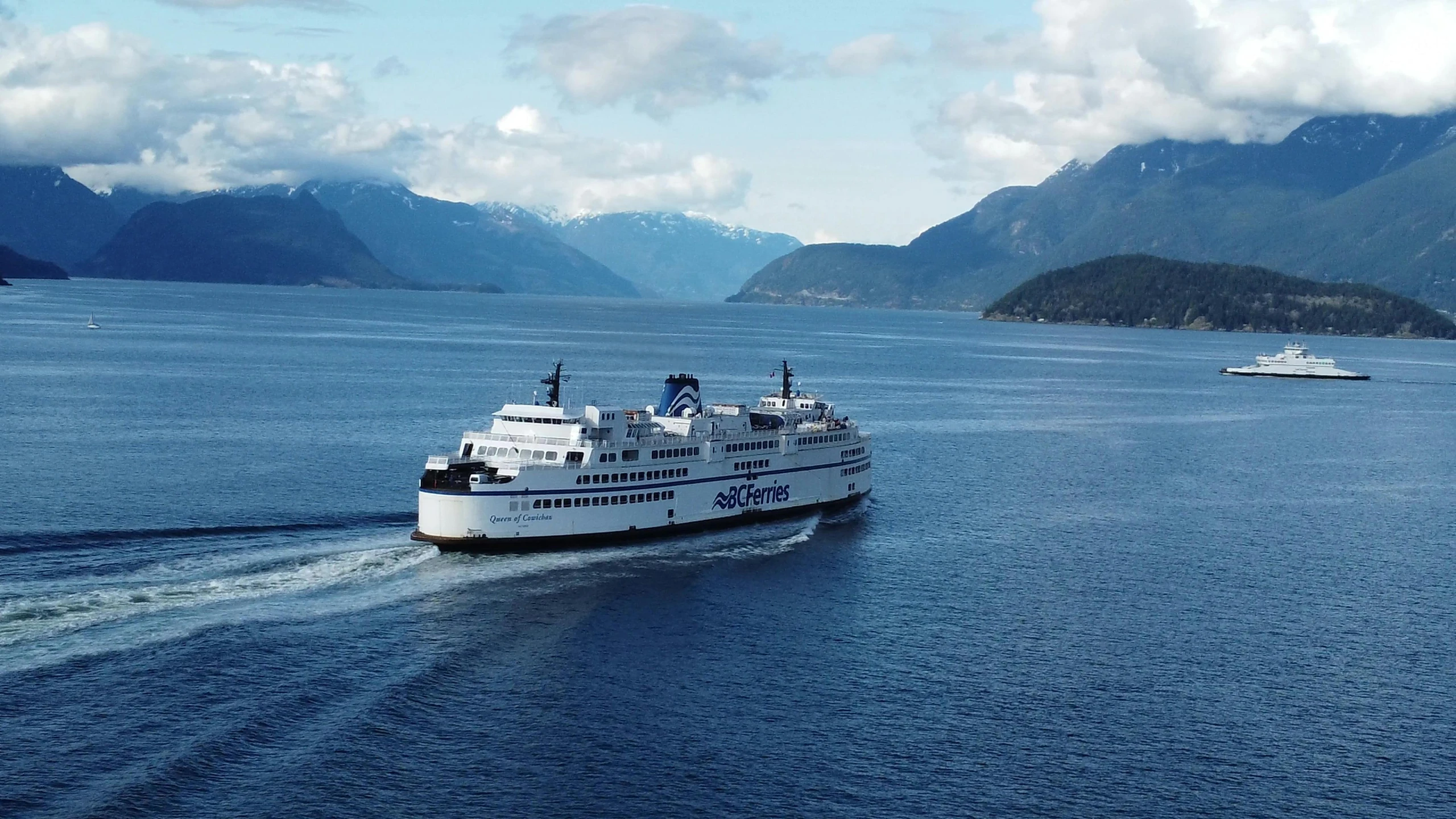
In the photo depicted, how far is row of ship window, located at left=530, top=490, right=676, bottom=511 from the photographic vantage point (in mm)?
68500

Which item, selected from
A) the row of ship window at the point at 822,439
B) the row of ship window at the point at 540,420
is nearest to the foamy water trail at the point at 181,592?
the row of ship window at the point at 540,420

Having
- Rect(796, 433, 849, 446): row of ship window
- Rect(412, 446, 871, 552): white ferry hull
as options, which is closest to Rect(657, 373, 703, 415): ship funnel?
Rect(412, 446, 871, 552): white ferry hull

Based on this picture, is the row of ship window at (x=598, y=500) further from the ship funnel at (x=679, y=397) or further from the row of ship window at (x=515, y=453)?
the ship funnel at (x=679, y=397)

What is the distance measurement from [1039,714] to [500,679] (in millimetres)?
19461

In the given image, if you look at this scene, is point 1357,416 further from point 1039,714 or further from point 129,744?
point 129,744

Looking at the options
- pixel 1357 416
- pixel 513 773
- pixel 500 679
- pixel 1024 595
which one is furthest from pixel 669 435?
pixel 1357 416

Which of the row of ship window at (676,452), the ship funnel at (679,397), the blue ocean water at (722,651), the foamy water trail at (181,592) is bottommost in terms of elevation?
the blue ocean water at (722,651)

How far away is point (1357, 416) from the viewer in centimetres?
15675

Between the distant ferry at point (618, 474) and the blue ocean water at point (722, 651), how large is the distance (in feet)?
7.11

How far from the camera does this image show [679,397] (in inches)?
3172

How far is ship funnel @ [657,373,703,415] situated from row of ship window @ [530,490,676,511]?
7.31 meters

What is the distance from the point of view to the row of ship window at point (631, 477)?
70.3m

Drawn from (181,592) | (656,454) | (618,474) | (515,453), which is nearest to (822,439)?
(656,454)

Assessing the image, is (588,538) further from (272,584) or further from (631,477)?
(272,584)
